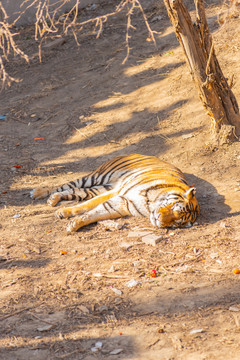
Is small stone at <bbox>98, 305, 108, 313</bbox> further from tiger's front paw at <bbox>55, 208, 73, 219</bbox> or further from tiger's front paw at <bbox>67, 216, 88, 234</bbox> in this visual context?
tiger's front paw at <bbox>55, 208, 73, 219</bbox>

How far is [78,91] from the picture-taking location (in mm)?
9062

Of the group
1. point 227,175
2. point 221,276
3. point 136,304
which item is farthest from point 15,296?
point 227,175

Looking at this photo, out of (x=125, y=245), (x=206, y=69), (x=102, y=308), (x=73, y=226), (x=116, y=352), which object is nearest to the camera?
(x=116, y=352)

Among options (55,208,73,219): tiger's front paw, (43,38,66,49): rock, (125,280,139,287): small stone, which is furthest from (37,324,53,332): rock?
(43,38,66,49): rock

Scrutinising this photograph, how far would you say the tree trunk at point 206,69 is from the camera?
597 centimetres

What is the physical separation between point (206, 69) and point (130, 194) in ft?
6.89

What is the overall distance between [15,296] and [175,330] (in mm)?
1403

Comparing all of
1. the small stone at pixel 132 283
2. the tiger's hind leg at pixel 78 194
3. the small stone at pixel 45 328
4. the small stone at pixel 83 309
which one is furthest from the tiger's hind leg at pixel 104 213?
the small stone at pixel 45 328

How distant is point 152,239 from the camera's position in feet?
15.2

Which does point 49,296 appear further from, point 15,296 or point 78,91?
point 78,91

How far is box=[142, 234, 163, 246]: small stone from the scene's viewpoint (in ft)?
15.1

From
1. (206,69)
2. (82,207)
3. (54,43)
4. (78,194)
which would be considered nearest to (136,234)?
(82,207)

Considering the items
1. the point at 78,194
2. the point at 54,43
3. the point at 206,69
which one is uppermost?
the point at 54,43

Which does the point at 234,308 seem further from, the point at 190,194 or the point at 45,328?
the point at 190,194
